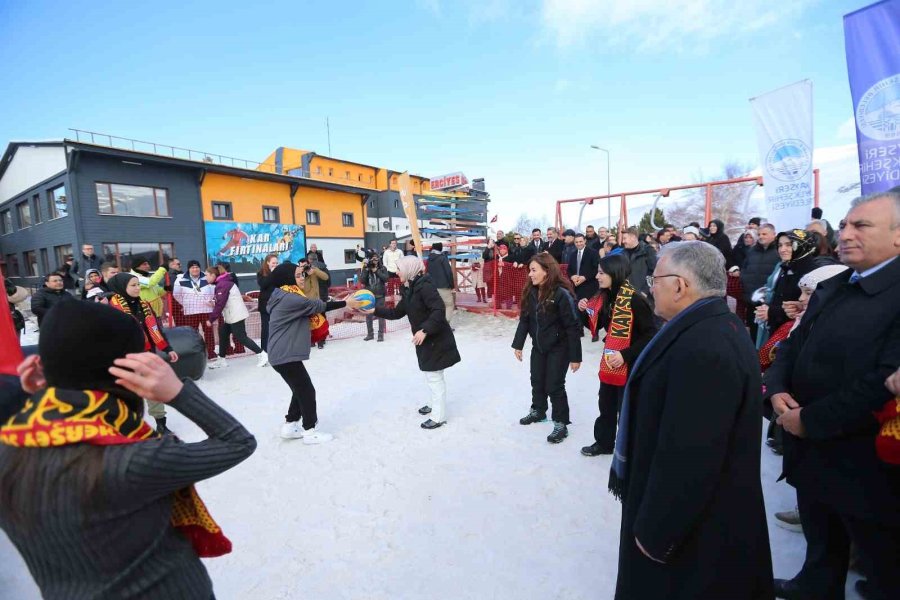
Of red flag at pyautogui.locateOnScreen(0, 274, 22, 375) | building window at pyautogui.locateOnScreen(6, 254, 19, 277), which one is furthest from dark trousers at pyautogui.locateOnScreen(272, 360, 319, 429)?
building window at pyautogui.locateOnScreen(6, 254, 19, 277)

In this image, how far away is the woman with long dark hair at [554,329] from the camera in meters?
4.02

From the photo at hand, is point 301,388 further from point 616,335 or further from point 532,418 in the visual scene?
point 616,335

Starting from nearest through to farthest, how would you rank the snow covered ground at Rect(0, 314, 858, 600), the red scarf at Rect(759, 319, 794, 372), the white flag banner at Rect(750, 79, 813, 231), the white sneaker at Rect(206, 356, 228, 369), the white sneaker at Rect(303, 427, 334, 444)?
the snow covered ground at Rect(0, 314, 858, 600)
the red scarf at Rect(759, 319, 794, 372)
the white sneaker at Rect(303, 427, 334, 444)
the white flag banner at Rect(750, 79, 813, 231)
the white sneaker at Rect(206, 356, 228, 369)

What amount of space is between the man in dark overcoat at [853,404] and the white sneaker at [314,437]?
3.77 m

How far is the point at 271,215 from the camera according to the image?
22.1 meters

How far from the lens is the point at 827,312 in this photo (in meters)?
1.96

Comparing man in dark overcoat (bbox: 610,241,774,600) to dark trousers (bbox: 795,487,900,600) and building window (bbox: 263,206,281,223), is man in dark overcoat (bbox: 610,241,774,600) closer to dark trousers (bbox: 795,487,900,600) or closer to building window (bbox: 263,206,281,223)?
dark trousers (bbox: 795,487,900,600)

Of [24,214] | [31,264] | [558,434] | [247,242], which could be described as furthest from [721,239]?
[24,214]

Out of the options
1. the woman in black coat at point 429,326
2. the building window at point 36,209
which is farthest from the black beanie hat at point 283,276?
the building window at point 36,209

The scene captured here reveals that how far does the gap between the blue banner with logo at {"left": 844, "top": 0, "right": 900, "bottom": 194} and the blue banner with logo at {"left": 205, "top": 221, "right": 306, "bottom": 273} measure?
19.6m

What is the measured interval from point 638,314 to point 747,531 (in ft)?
6.84

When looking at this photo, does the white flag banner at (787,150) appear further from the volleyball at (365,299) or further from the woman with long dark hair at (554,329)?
the volleyball at (365,299)

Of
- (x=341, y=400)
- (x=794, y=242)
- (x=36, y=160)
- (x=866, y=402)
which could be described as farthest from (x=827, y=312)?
(x=36, y=160)

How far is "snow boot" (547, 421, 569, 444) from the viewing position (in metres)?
4.08
